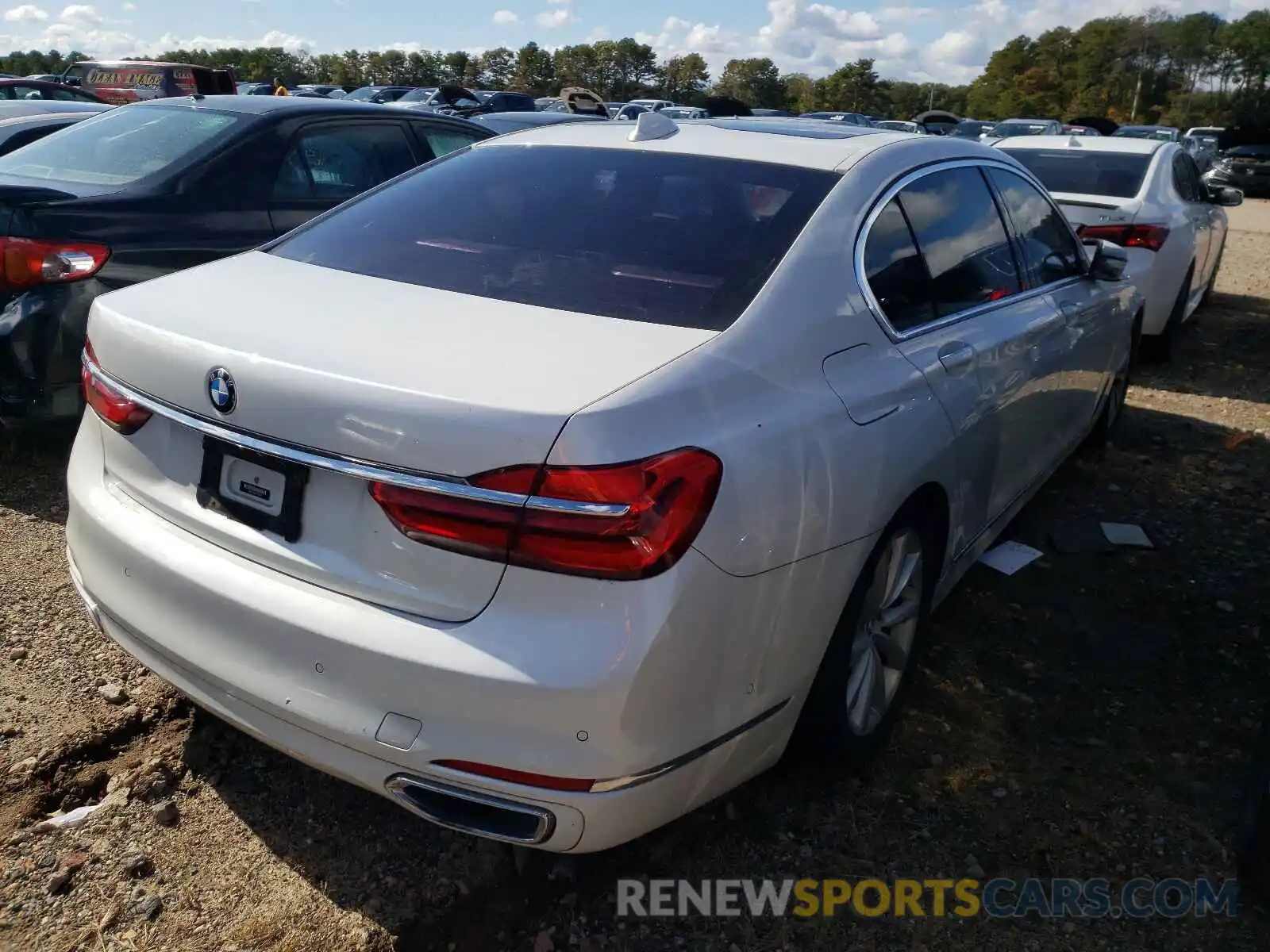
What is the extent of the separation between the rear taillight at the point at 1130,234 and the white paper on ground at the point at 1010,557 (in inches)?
132

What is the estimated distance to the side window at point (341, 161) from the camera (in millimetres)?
5109

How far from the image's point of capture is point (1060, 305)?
3930mm

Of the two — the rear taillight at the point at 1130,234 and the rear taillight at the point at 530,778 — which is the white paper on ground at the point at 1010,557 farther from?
the rear taillight at the point at 1130,234

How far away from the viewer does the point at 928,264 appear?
2.95m

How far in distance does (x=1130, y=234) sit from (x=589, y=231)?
18.2 ft

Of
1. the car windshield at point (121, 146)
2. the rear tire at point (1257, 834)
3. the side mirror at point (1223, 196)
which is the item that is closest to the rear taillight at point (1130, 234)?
the side mirror at point (1223, 196)

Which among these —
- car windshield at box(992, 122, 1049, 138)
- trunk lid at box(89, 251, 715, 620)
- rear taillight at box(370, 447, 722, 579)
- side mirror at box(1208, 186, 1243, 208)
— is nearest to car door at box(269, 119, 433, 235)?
trunk lid at box(89, 251, 715, 620)

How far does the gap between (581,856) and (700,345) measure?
1253mm

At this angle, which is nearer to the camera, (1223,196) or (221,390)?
(221,390)

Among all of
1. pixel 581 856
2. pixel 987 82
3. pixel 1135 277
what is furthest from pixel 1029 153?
pixel 987 82

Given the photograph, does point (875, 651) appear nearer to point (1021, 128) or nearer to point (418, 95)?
point (1021, 128)

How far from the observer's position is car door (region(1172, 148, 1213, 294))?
7.61 metres

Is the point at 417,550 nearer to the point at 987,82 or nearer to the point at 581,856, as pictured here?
the point at 581,856

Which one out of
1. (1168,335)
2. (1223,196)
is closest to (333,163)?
(1168,335)
